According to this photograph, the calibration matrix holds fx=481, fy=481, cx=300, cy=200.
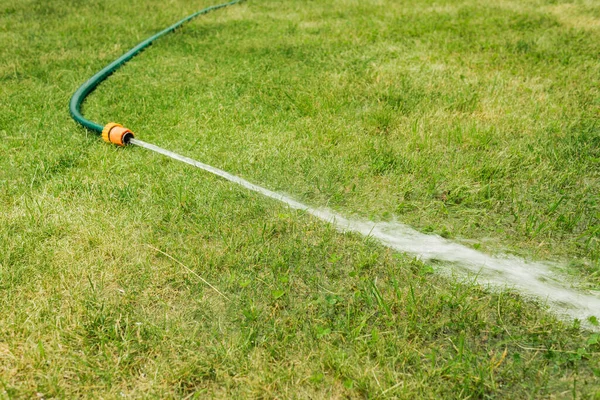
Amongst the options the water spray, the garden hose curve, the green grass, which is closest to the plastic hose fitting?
the garden hose curve

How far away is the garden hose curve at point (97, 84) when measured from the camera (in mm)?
3094

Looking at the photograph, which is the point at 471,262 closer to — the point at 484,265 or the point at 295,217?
the point at 484,265

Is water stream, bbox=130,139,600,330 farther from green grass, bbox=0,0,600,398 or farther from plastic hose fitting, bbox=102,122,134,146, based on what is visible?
plastic hose fitting, bbox=102,122,134,146

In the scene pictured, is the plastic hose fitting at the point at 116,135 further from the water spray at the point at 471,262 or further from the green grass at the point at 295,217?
the water spray at the point at 471,262

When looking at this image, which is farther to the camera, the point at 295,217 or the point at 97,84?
the point at 97,84

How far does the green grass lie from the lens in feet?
5.43

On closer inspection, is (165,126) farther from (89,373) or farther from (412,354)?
(412,354)

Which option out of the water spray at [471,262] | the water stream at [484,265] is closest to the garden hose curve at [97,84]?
the water spray at [471,262]

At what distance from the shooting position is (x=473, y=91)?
3.77m

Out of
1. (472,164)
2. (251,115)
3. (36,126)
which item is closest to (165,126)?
(251,115)

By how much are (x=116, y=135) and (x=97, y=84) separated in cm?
142

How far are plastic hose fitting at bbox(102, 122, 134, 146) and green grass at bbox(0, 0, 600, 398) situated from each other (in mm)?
101

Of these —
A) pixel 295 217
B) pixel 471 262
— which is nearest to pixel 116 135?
pixel 295 217

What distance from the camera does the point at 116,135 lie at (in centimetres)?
307
